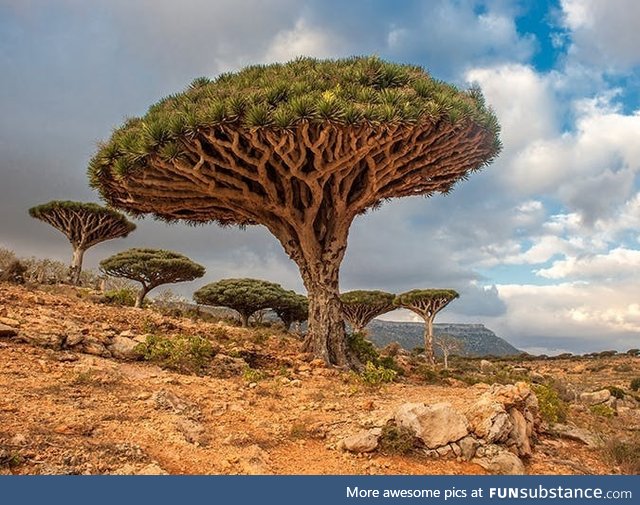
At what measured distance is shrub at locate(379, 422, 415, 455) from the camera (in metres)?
5.53

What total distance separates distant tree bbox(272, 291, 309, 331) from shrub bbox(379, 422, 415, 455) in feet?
99.4

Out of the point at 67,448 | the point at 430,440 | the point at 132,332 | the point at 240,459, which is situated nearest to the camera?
the point at 67,448

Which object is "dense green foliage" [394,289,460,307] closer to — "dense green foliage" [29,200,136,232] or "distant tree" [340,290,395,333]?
"distant tree" [340,290,395,333]

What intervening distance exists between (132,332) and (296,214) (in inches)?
185

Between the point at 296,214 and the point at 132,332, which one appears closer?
the point at 132,332

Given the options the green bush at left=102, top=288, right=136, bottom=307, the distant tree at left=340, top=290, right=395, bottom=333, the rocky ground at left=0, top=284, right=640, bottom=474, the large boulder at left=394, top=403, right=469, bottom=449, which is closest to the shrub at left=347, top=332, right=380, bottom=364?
the rocky ground at left=0, top=284, right=640, bottom=474

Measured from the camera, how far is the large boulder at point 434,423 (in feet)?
18.6

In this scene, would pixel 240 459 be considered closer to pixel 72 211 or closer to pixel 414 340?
pixel 72 211

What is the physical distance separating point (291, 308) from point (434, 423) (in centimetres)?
3177

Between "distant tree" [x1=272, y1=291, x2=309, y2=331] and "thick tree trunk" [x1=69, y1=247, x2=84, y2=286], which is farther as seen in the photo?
"distant tree" [x1=272, y1=291, x2=309, y2=331]

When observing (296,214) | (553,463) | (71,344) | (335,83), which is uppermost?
(335,83)

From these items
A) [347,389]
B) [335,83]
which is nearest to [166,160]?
[335,83]

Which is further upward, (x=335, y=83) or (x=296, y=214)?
(x=335, y=83)

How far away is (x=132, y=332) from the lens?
A: 430 inches
